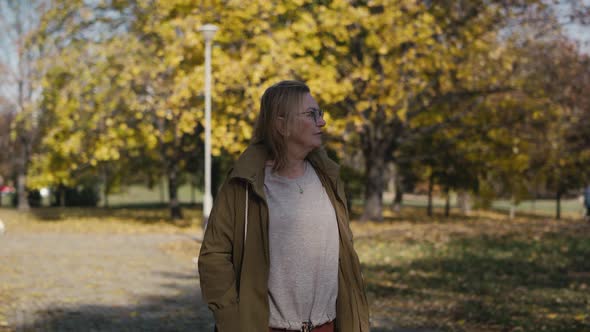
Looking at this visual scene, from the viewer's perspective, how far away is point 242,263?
8.96 ft

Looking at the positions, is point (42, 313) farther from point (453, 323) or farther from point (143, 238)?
point (143, 238)

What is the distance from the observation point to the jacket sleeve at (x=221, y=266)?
8.82 ft

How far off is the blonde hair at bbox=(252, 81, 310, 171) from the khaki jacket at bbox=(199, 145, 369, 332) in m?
0.05

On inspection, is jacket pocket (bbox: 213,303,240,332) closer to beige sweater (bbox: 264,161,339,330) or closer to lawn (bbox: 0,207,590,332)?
beige sweater (bbox: 264,161,339,330)

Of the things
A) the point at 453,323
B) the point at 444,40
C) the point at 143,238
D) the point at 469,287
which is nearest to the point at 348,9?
the point at 444,40

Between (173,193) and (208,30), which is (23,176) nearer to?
(173,193)

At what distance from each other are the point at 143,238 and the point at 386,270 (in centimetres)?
889

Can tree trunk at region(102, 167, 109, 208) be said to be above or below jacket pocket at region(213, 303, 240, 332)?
below

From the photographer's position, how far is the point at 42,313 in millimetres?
8055

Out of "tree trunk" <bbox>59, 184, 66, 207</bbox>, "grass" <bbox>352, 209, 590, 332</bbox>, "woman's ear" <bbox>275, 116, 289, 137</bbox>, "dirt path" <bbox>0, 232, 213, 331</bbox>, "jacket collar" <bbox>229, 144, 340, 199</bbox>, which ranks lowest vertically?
"tree trunk" <bbox>59, 184, 66, 207</bbox>

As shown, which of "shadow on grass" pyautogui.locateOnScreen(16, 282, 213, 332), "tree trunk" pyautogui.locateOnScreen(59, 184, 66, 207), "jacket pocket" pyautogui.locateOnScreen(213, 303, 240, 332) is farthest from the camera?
"tree trunk" pyautogui.locateOnScreen(59, 184, 66, 207)

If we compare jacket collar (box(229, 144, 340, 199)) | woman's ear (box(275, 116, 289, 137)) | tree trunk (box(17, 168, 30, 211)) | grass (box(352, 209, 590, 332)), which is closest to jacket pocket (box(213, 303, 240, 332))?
jacket collar (box(229, 144, 340, 199))

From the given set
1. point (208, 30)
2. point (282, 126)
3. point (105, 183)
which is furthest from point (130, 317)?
point (105, 183)

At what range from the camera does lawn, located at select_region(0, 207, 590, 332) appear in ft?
24.8
